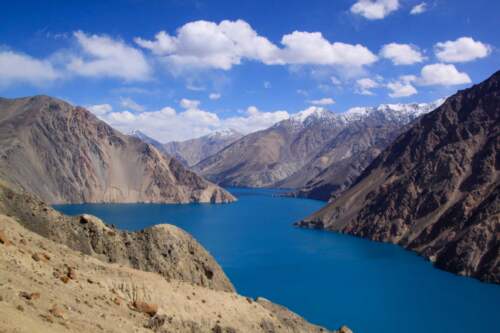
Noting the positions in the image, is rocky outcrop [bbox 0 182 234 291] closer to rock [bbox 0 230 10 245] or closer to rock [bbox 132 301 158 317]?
rock [bbox 132 301 158 317]

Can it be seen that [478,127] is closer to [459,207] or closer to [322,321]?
[459,207]

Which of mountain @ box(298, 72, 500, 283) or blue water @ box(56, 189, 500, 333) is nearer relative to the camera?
blue water @ box(56, 189, 500, 333)

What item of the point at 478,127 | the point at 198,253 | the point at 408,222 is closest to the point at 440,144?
the point at 478,127

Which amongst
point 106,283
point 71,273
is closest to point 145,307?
point 106,283

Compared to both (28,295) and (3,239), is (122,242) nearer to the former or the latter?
(3,239)

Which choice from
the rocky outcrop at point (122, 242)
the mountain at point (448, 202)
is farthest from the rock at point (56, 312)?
the mountain at point (448, 202)

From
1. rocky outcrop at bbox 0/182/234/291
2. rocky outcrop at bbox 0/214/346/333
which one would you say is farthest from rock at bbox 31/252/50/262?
rocky outcrop at bbox 0/182/234/291

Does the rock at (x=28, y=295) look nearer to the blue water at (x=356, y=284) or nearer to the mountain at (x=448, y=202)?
the blue water at (x=356, y=284)
